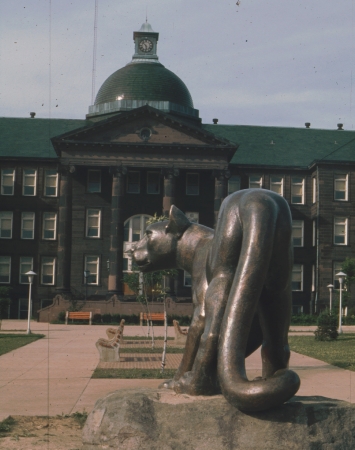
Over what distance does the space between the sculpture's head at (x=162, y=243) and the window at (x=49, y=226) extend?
58.5 metres

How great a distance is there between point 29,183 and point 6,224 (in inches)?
150

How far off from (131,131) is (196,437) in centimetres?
5449

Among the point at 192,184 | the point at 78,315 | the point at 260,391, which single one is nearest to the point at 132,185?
the point at 192,184

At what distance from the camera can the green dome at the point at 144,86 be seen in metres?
66.7

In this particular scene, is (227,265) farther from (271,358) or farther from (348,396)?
(348,396)

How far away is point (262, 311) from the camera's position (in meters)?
6.52

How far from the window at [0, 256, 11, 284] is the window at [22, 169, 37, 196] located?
5.52m

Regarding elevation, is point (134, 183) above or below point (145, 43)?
below

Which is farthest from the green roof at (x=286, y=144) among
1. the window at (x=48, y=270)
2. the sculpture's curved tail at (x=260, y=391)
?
the sculpture's curved tail at (x=260, y=391)

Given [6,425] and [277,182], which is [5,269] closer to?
[277,182]

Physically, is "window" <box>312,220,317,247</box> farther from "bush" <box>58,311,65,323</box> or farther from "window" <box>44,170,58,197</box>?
"bush" <box>58,311,65,323</box>

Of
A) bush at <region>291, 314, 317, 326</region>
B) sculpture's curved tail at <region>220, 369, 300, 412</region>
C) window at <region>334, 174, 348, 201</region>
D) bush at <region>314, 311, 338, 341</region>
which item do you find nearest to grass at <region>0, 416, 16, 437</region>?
sculpture's curved tail at <region>220, 369, 300, 412</region>

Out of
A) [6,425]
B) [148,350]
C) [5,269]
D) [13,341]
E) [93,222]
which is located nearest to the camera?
[6,425]

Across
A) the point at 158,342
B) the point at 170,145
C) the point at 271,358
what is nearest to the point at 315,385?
the point at 271,358
